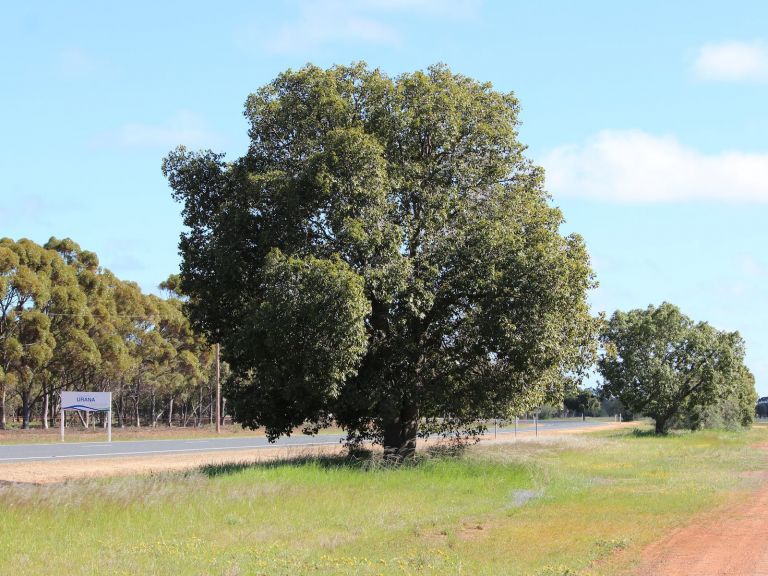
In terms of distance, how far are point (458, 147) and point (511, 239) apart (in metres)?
3.86

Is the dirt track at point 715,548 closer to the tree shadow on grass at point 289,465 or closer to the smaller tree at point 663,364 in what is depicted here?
the tree shadow on grass at point 289,465

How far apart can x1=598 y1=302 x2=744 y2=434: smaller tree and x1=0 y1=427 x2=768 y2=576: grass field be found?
1403 inches

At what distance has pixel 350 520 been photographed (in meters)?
14.9

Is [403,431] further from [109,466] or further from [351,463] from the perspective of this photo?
[109,466]

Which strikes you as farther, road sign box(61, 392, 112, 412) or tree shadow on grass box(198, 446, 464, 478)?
road sign box(61, 392, 112, 412)

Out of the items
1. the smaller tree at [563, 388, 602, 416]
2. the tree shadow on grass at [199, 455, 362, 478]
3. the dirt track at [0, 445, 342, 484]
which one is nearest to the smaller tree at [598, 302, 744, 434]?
the dirt track at [0, 445, 342, 484]

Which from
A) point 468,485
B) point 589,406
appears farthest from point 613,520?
point 589,406

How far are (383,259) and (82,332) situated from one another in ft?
147

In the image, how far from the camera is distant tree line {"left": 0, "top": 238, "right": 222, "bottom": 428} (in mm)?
58344

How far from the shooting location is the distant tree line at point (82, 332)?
5834 centimetres

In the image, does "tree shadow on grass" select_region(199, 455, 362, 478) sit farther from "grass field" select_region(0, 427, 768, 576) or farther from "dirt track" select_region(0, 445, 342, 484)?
"dirt track" select_region(0, 445, 342, 484)

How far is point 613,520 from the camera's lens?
15.0 metres

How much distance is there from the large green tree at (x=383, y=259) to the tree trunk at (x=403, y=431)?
2.1 inches

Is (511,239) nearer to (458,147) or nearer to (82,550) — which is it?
(458,147)
